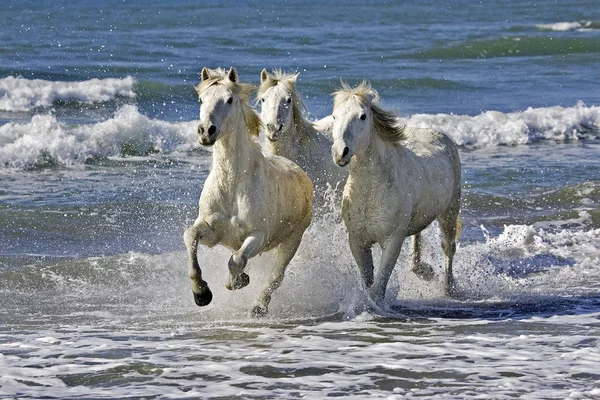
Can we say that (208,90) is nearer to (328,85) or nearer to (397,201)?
(397,201)

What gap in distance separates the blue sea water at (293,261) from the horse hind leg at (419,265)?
158 mm

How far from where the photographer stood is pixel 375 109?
766 centimetres

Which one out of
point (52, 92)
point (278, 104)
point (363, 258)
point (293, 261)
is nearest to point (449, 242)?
point (293, 261)

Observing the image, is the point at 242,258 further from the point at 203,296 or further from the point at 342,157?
the point at 342,157

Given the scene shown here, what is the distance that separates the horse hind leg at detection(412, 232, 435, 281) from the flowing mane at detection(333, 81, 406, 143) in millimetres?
1498

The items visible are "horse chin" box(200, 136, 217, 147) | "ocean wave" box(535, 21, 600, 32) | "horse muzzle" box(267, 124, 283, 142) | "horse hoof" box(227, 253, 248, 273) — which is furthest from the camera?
"ocean wave" box(535, 21, 600, 32)

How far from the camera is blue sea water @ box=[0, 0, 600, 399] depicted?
6383mm

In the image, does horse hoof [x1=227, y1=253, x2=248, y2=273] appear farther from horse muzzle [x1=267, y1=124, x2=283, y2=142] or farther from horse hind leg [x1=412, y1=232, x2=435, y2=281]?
horse hind leg [x1=412, y1=232, x2=435, y2=281]

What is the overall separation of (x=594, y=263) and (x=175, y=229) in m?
4.22

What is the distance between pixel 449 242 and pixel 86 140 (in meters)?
8.42

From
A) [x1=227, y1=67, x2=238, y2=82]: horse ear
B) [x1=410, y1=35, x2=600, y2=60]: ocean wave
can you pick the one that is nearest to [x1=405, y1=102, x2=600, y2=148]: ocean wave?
[x1=410, y1=35, x2=600, y2=60]: ocean wave

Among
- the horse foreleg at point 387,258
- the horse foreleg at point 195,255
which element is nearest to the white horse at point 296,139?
the horse foreleg at point 387,258

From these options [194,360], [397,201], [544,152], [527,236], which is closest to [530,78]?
[544,152]

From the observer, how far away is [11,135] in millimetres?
16281
